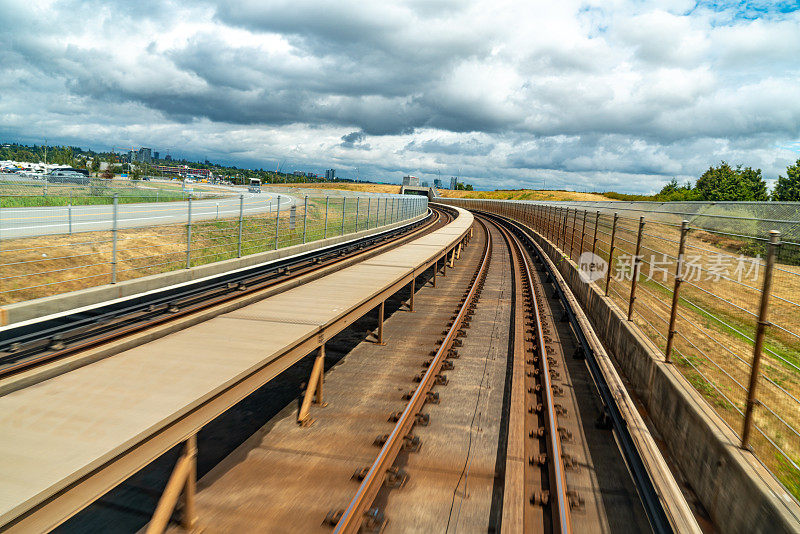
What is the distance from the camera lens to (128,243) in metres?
18.5

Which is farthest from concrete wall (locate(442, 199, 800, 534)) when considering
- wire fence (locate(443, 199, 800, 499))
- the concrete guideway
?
the concrete guideway

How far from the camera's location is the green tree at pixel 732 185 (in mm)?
74438

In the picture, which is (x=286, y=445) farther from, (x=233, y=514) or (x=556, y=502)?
(x=556, y=502)

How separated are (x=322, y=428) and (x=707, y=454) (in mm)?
3928

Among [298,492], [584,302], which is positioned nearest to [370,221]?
[584,302]

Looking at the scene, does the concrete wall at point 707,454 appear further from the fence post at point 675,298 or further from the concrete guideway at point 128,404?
the concrete guideway at point 128,404

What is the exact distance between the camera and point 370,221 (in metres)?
25.1

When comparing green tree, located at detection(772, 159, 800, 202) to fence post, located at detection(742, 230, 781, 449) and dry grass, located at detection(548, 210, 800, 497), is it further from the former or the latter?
→ fence post, located at detection(742, 230, 781, 449)

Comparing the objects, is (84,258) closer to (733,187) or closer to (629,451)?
(629,451)

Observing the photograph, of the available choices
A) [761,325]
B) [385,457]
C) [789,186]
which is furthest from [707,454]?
[789,186]

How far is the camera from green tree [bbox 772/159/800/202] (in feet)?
202

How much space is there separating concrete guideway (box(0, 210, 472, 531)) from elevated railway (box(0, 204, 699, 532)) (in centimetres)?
2

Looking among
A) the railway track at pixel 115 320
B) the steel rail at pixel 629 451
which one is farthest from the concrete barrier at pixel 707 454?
the railway track at pixel 115 320

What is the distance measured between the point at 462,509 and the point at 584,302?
29.4ft
